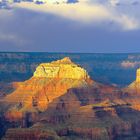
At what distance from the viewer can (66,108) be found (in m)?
148

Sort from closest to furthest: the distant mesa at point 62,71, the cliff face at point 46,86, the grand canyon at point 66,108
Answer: the grand canyon at point 66,108
the cliff face at point 46,86
the distant mesa at point 62,71

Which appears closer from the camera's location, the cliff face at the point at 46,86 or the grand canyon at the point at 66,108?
the grand canyon at the point at 66,108

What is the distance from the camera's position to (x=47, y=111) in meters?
148

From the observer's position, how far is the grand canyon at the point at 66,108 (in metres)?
125

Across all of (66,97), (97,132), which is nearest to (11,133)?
(97,132)

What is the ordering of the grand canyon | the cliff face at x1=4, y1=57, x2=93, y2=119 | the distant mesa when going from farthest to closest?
the distant mesa < the cliff face at x1=4, y1=57, x2=93, y2=119 < the grand canyon

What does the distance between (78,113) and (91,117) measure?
454 centimetres

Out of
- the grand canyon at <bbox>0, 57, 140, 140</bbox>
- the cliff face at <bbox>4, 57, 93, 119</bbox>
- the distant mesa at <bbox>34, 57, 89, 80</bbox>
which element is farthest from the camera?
the distant mesa at <bbox>34, 57, 89, 80</bbox>

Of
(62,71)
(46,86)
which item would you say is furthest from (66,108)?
(62,71)

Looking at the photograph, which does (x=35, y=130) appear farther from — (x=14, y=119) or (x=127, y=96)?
(x=127, y=96)

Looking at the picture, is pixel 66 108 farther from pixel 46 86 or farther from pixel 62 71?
pixel 62 71

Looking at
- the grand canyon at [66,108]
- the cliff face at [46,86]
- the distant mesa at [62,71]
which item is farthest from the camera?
the distant mesa at [62,71]

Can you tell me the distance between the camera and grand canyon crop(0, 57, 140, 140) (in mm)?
125375

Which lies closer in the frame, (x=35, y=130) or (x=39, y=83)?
(x=35, y=130)
